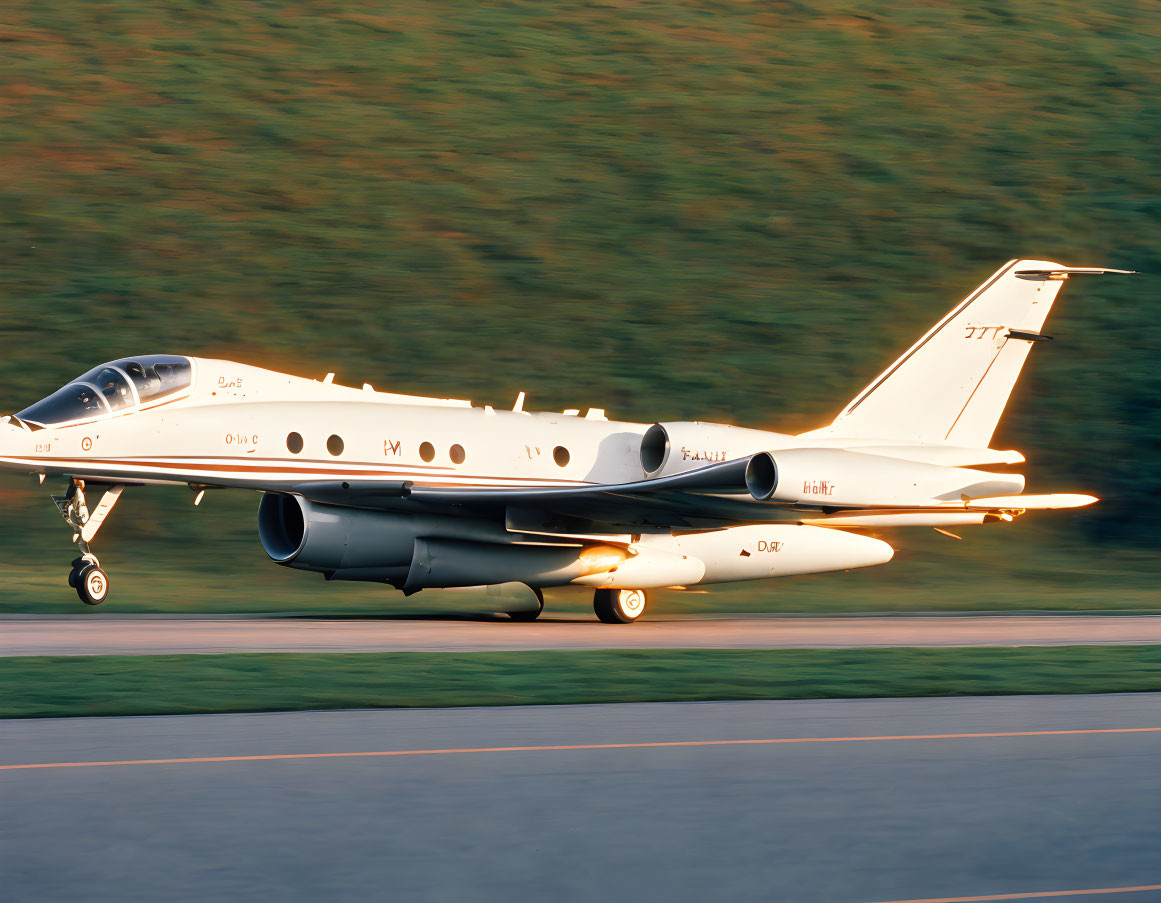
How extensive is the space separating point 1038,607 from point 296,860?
879 inches

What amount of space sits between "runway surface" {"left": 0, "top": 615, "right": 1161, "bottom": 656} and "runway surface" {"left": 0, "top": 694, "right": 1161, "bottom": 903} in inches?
211

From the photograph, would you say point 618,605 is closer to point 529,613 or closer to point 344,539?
point 529,613

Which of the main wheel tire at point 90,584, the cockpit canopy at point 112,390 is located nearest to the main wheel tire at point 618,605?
the cockpit canopy at point 112,390

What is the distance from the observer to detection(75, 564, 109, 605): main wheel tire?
19719 mm

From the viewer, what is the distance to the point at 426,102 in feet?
172

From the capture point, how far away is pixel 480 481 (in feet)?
70.0

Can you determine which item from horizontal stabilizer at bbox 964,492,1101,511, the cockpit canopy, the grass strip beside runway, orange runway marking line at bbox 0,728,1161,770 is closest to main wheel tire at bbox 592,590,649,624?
horizontal stabilizer at bbox 964,492,1101,511

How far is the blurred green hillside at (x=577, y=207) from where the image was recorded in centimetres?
3894

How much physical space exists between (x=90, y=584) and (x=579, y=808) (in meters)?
Result: 14.2

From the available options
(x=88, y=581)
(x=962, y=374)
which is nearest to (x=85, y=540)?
(x=88, y=581)

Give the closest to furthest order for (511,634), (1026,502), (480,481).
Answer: (511,634)
(480,481)
(1026,502)

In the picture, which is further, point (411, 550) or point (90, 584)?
point (411, 550)

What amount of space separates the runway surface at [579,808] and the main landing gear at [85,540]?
404 inches

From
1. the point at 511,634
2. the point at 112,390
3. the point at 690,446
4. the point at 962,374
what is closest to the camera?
the point at 511,634
